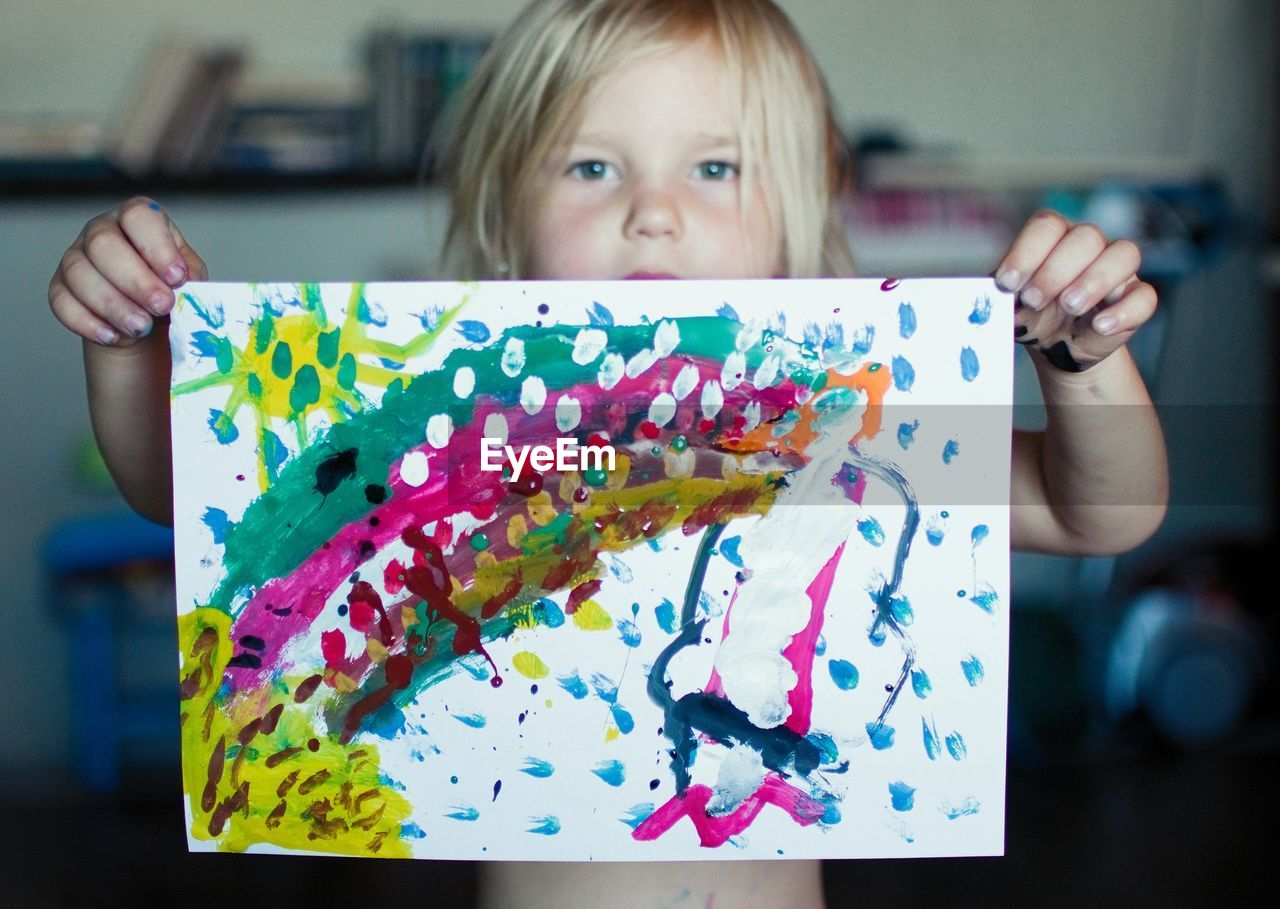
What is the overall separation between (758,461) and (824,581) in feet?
0.26

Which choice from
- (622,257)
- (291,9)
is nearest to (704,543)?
(622,257)

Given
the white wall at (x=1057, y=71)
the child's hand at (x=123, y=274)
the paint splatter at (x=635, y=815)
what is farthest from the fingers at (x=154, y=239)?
the white wall at (x=1057, y=71)

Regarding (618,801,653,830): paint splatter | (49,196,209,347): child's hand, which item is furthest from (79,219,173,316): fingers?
(618,801,653,830): paint splatter

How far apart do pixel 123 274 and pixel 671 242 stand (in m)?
0.40

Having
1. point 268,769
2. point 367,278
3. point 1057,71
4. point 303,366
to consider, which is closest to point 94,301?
point 303,366

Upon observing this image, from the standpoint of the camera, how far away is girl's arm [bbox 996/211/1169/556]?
68cm

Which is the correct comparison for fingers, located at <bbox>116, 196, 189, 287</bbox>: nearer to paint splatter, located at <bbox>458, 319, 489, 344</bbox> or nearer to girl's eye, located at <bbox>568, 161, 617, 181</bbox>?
paint splatter, located at <bbox>458, 319, 489, 344</bbox>

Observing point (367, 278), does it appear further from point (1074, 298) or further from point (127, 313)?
point (1074, 298)

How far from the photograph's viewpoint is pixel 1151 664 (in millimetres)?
2246

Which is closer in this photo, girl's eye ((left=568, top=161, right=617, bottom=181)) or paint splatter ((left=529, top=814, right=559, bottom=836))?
paint splatter ((left=529, top=814, right=559, bottom=836))

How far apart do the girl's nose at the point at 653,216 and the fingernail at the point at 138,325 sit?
1.19 ft

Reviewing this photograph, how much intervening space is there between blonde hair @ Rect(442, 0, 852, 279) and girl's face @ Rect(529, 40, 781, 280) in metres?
0.02

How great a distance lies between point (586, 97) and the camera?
94 cm

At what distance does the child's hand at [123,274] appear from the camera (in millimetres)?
683
